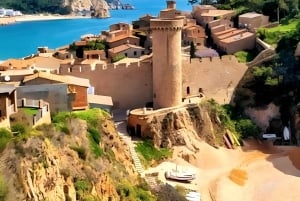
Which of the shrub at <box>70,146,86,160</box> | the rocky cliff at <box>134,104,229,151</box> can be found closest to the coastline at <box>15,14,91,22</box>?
the rocky cliff at <box>134,104,229,151</box>

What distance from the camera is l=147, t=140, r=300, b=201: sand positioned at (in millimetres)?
23406

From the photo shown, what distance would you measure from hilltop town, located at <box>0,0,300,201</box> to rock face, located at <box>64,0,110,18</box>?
80.7 metres

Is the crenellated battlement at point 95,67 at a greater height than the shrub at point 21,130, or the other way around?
the shrub at point 21,130

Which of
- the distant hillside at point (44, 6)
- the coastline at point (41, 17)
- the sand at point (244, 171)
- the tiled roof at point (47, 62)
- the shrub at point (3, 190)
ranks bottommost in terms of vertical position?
the coastline at point (41, 17)

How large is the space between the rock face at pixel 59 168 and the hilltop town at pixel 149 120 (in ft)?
0.12

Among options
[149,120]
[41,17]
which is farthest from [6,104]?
[41,17]

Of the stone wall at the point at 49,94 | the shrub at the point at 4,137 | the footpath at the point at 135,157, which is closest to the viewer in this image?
the shrub at the point at 4,137

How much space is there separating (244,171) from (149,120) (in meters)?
4.35

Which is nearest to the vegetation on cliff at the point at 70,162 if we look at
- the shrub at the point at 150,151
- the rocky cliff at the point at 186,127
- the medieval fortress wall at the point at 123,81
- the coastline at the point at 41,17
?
the shrub at the point at 150,151

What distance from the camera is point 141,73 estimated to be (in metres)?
27.3

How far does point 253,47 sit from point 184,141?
11.3m

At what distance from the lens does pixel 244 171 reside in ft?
83.9

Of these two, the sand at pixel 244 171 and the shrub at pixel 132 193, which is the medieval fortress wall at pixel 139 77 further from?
the shrub at pixel 132 193

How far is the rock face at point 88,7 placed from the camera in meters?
115
